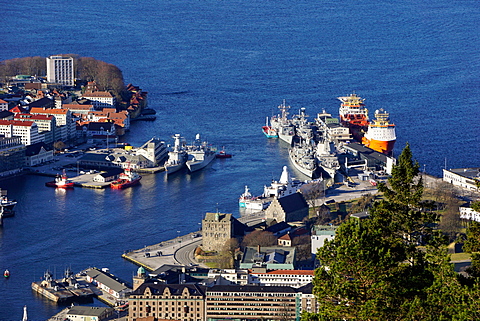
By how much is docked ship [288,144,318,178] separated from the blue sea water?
440mm

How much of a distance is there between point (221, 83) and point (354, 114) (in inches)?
377

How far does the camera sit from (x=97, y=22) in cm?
7262

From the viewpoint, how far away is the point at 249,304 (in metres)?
22.5

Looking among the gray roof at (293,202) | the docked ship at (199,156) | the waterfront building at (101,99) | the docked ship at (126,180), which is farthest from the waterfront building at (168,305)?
the waterfront building at (101,99)

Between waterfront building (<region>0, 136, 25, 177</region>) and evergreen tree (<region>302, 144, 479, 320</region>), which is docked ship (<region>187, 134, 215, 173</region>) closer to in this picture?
waterfront building (<region>0, 136, 25, 177</region>)

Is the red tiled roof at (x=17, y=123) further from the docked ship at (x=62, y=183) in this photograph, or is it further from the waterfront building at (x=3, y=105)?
the docked ship at (x=62, y=183)

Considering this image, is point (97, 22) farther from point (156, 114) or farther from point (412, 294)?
point (412, 294)

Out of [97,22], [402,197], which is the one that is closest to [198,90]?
[97,22]

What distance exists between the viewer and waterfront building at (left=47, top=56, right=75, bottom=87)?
4941 cm

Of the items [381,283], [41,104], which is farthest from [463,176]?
[381,283]

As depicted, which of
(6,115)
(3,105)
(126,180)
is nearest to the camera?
(126,180)

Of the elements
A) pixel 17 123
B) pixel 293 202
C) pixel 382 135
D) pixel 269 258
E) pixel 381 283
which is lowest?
pixel 269 258

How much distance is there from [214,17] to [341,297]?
68323 mm

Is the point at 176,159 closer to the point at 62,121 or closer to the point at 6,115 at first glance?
the point at 62,121
